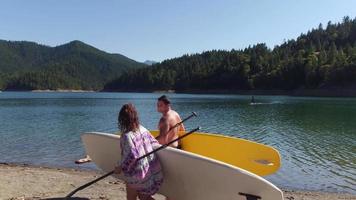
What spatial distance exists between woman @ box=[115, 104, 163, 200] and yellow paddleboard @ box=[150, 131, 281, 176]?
2.81 m

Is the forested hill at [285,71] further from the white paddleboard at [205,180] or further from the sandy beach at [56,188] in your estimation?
the white paddleboard at [205,180]

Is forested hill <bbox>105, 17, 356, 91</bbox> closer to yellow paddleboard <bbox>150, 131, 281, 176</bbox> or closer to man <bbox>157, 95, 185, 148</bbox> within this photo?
yellow paddleboard <bbox>150, 131, 281, 176</bbox>

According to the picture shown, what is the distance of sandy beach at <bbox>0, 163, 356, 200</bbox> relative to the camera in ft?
32.7

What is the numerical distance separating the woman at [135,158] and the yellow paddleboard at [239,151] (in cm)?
281

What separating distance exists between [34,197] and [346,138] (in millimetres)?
21791

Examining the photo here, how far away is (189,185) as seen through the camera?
7797 mm

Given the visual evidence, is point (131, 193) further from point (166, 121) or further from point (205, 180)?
point (166, 121)

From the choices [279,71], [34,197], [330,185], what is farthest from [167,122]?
[279,71]

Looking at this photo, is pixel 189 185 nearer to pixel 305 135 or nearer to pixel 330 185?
pixel 330 185

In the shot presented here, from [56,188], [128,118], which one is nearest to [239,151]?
[128,118]

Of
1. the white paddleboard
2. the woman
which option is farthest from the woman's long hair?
the white paddleboard

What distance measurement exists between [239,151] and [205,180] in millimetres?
2794

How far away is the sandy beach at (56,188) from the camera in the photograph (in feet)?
32.7

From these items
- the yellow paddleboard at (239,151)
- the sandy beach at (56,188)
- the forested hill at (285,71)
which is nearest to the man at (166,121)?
the yellow paddleboard at (239,151)
